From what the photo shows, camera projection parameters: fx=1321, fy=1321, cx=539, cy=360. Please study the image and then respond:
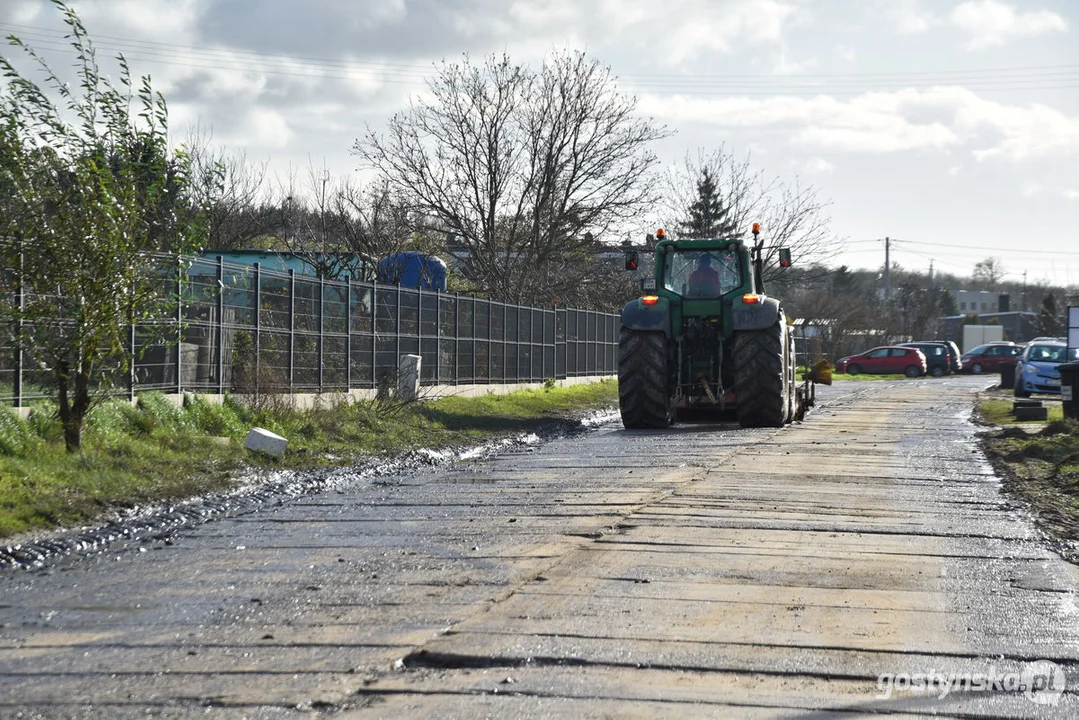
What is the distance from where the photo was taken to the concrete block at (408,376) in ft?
→ 74.1

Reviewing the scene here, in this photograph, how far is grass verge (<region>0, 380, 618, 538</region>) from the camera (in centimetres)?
1045

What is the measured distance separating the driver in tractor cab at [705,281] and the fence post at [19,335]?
1184 centimetres

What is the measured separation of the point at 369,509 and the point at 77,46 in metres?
5.25

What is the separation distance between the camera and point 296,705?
4.76 m

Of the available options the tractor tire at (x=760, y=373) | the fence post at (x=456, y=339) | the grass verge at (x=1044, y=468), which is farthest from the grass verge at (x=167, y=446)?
the grass verge at (x=1044, y=468)

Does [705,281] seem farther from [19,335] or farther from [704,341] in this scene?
[19,335]

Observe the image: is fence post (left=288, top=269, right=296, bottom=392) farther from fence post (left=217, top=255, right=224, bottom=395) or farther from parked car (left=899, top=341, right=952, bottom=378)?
parked car (left=899, top=341, right=952, bottom=378)

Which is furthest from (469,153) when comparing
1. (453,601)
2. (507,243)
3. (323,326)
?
(453,601)

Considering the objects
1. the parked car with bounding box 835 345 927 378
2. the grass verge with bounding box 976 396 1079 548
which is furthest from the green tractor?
the parked car with bounding box 835 345 927 378

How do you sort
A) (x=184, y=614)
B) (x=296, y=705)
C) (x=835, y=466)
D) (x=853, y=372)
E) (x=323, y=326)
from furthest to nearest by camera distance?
(x=853, y=372), (x=323, y=326), (x=835, y=466), (x=184, y=614), (x=296, y=705)

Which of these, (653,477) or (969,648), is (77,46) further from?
(969,648)

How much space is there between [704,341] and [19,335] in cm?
1240

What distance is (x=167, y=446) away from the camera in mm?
14023

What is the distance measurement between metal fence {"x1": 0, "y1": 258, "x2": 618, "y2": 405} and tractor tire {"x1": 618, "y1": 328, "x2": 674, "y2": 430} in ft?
13.8
